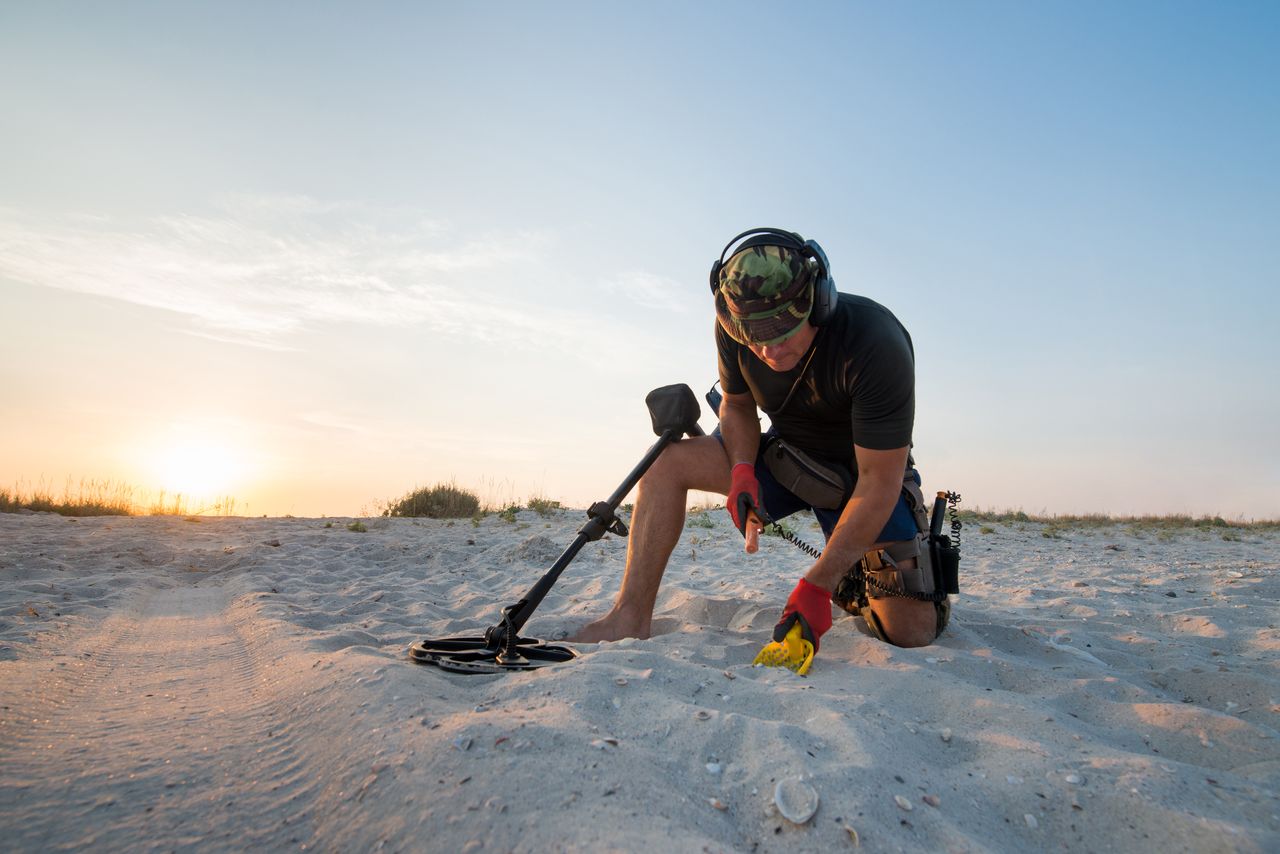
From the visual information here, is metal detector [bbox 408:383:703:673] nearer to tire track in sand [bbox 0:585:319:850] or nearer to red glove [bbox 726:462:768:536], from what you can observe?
red glove [bbox 726:462:768:536]

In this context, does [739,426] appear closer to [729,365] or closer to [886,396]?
[729,365]

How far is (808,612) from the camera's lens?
9.32 ft

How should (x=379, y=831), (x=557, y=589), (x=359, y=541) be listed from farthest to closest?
1. (x=359, y=541)
2. (x=557, y=589)
3. (x=379, y=831)

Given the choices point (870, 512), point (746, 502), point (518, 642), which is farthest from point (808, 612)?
point (518, 642)

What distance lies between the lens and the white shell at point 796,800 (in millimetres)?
1529

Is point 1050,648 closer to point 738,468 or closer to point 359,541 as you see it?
point 738,468

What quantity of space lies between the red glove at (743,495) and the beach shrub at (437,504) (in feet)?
28.0

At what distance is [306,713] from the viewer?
6.94ft

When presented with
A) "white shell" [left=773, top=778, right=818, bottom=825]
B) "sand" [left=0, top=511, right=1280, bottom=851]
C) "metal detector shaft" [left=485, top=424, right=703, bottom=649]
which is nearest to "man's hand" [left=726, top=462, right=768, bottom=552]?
"metal detector shaft" [left=485, top=424, right=703, bottom=649]

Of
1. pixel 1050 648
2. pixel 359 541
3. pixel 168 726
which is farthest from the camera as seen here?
pixel 359 541

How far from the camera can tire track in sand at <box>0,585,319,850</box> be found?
1510 millimetres

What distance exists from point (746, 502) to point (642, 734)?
151 cm

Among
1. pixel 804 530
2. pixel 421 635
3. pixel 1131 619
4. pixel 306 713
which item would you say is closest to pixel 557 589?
pixel 421 635

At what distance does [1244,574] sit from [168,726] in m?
6.63
